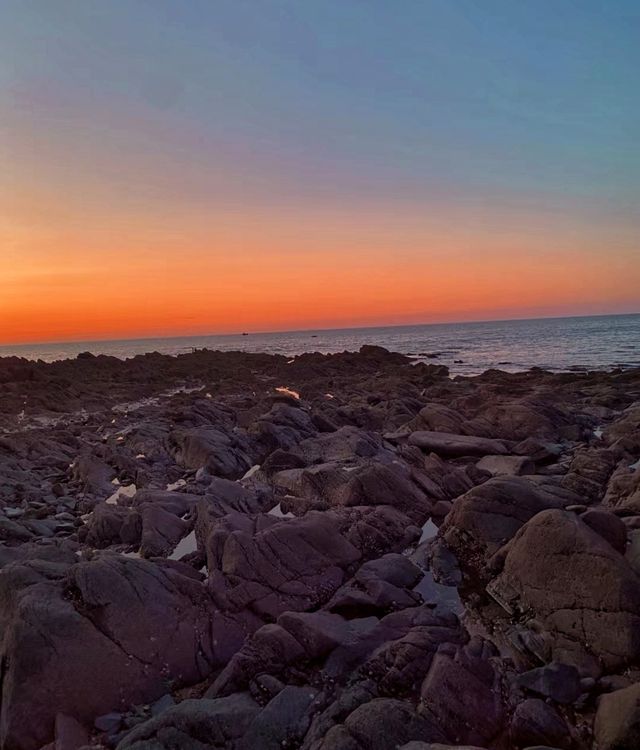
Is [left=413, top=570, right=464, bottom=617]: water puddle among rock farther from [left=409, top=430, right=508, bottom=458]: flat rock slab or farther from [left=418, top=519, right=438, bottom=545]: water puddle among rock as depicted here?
[left=409, top=430, right=508, bottom=458]: flat rock slab

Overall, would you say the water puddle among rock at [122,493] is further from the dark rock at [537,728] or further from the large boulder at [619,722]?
the large boulder at [619,722]

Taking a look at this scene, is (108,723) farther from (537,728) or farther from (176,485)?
(176,485)

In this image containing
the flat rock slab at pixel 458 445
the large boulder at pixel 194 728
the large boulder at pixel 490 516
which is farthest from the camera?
the flat rock slab at pixel 458 445

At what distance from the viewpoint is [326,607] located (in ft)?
28.3

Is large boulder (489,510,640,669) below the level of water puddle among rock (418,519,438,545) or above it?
above

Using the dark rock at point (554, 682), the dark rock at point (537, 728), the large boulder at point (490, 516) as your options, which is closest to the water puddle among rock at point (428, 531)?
the large boulder at point (490, 516)

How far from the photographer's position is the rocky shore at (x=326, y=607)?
6.01 m

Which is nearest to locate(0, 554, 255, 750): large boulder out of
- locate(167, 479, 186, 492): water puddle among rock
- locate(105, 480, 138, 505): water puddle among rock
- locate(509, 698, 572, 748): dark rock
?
locate(509, 698, 572, 748): dark rock

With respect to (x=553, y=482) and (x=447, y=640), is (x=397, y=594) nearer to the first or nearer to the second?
(x=447, y=640)

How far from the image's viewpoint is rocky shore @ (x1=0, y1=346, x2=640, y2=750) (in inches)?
237

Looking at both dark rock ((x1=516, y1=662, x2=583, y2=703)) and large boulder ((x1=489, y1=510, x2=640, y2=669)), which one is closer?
dark rock ((x1=516, y1=662, x2=583, y2=703))

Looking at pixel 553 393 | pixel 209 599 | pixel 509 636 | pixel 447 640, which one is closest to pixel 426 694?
pixel 447 640

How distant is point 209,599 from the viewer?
824 centimetres

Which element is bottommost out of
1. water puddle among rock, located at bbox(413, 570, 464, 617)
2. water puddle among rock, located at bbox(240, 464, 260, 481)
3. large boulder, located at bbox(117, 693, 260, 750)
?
water puddle among rock, located at bbox(413, 570, 464, 617)
